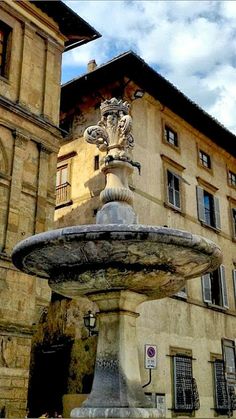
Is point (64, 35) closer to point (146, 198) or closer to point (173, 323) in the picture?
point (146, 198)

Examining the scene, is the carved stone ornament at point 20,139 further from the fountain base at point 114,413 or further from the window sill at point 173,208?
the fountain base at point 114,413

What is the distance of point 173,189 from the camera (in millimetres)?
19453

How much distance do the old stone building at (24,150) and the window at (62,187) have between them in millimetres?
2703

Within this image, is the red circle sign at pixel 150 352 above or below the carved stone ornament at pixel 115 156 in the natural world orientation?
below

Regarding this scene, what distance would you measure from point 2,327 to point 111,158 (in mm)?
6860

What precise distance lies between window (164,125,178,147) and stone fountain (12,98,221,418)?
42.4 feet

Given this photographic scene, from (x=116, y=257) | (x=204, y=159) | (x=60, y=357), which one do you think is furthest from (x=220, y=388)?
(x=116, y=257)

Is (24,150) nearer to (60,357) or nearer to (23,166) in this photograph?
(23,166)

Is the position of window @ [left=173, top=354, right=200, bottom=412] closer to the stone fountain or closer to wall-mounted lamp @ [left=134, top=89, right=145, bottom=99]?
wall-mounted lamp @ [left=134, top=89, right=145, bottom=99]

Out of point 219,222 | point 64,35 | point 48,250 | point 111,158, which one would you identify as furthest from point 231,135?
point 48,250

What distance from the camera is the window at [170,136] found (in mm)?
20120

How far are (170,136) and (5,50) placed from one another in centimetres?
747

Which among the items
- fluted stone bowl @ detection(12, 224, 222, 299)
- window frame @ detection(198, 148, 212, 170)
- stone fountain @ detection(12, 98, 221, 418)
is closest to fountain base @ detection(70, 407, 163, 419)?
stone fountain @ detection(12, 98, 221, 418)

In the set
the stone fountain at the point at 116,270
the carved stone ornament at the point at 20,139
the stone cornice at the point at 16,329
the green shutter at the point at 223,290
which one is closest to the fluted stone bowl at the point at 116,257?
the stone fountain at the point at 116,270
